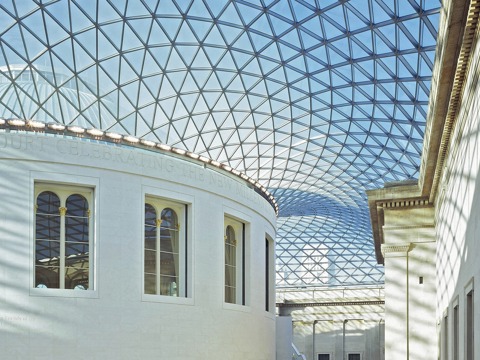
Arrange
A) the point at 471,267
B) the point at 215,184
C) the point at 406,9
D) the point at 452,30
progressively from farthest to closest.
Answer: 1. the point at 406,9
2. the point at 215,184
3. the point at 471,267
4. the point at 452,30

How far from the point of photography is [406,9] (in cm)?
4178

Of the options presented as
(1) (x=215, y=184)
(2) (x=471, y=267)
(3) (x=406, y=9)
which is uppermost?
(3) (x=406, y=9)

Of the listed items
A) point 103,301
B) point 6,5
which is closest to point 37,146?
point 103,301

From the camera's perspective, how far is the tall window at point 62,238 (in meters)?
25.7

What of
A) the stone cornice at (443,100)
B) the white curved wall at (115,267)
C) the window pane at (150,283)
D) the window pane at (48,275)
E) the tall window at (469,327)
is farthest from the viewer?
the window pane at (150,283)

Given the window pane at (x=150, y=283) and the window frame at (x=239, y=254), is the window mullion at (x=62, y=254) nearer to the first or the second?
the window pane at (x=150, y=283)

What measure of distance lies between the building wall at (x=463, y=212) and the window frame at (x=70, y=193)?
13060 mm

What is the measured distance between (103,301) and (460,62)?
16606 mm

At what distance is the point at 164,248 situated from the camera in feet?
95.1

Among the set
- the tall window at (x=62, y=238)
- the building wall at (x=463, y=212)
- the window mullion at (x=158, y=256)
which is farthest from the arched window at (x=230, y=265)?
the building wall at (x=463, y=212)

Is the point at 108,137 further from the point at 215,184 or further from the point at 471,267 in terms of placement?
the point at 471,267

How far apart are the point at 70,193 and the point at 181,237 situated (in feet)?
17.9

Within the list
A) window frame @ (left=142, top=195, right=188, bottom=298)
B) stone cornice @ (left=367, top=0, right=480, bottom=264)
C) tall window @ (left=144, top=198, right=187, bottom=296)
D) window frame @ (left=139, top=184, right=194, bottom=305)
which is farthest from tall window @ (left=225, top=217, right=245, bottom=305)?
stone cornice @ (left=367, top=0, right=480, bottom=264)

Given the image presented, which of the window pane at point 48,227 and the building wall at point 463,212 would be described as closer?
the building wall at point 463,212
